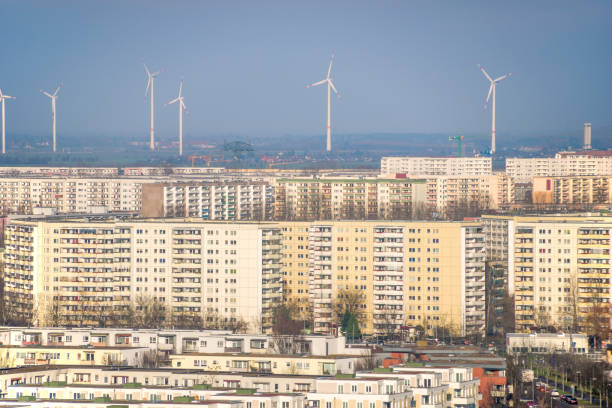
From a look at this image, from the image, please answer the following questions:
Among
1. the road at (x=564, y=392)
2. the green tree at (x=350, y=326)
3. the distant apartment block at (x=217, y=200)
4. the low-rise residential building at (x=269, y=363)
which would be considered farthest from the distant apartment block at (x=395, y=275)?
the distant apartment block at (x=217, y=200)

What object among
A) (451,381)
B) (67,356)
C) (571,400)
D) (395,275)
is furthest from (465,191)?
(451,381)

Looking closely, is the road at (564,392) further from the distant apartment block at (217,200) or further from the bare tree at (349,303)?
the distant apartment block at (217,200)

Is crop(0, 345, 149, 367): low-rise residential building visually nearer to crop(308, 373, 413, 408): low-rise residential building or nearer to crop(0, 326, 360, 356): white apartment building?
crop(0, 326, 360, 356): white apartment building

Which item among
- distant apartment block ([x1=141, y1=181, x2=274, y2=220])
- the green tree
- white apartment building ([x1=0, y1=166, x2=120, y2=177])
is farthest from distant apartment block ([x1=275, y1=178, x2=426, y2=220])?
the green tree

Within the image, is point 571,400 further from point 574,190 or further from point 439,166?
point 439,166

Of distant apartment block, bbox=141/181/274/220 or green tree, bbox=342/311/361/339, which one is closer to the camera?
green tree, bbox=342/311/361/339

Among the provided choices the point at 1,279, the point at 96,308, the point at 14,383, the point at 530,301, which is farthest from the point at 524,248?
the point at 14,383
